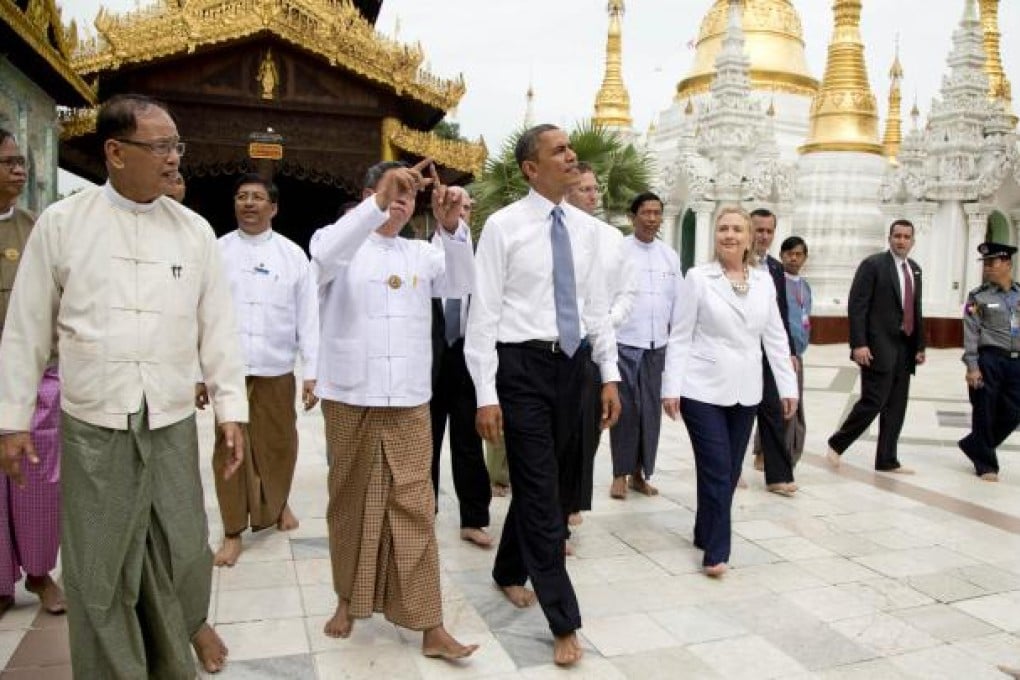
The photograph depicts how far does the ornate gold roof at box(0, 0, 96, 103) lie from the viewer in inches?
222

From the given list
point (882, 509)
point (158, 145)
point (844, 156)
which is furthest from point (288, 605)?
point (844, 156)

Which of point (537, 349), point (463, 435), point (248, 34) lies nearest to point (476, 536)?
point (463, 435)

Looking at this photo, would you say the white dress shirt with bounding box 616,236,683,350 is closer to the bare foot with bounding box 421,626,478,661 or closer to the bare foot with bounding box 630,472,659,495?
the bare foot with bounding box 630,472,659,495

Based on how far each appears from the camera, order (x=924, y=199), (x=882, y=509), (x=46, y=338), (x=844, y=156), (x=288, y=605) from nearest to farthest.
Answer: (x=46, y=338)
(x=288, y=605)
(x=882, y=509)
(x=924, y=199)
(x=844, y=156)

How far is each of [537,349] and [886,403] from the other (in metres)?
4.56

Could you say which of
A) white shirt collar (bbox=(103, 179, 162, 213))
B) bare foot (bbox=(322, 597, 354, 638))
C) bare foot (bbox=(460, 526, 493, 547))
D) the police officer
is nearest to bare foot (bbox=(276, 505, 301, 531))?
bare foot (bbox=(460, 526, 493, 547))

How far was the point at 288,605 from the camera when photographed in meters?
3.87

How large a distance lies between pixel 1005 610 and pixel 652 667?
1.91m

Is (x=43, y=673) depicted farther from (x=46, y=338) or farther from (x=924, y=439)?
(x=924, y=439)

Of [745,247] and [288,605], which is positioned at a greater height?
[745,247]

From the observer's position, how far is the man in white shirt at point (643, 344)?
19.1 feet

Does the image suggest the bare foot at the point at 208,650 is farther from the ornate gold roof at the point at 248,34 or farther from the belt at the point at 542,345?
the ornate gold roof at the point at 248,34

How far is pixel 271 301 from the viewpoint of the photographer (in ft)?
15.3

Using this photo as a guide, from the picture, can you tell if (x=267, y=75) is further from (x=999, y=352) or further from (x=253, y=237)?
(x=999, y=352)
